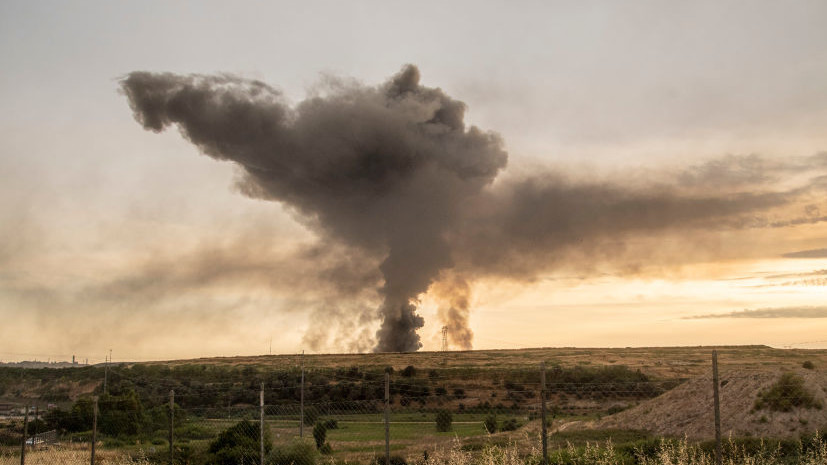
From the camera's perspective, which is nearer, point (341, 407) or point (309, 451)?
point (309, 451)

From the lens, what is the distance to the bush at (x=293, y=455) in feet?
66.3

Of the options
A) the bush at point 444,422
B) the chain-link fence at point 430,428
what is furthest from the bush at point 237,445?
the bush at point 444,422

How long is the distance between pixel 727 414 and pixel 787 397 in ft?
9.35

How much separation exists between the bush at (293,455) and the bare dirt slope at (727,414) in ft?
53.5

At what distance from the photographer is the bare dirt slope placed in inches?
1133

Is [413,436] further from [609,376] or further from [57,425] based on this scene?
[609,376]

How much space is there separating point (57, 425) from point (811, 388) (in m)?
44.7

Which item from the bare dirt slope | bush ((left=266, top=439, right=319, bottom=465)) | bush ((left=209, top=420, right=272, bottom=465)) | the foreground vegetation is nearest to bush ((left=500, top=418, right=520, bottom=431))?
the bare dirt slope

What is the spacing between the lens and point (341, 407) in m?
56.4

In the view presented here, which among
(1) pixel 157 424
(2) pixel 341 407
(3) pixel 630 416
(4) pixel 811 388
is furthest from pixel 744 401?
(1) pixel 157 424

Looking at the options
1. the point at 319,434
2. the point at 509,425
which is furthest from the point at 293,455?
the point at 509,425

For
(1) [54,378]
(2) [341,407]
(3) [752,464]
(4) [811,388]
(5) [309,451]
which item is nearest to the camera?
(3) [752,464]

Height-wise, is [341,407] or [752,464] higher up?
[752,464]

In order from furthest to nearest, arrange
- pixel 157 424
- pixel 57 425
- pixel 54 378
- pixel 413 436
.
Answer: pixel 54 378 < pixel 157 424 < pixel 57 425 < pixel 413 436
